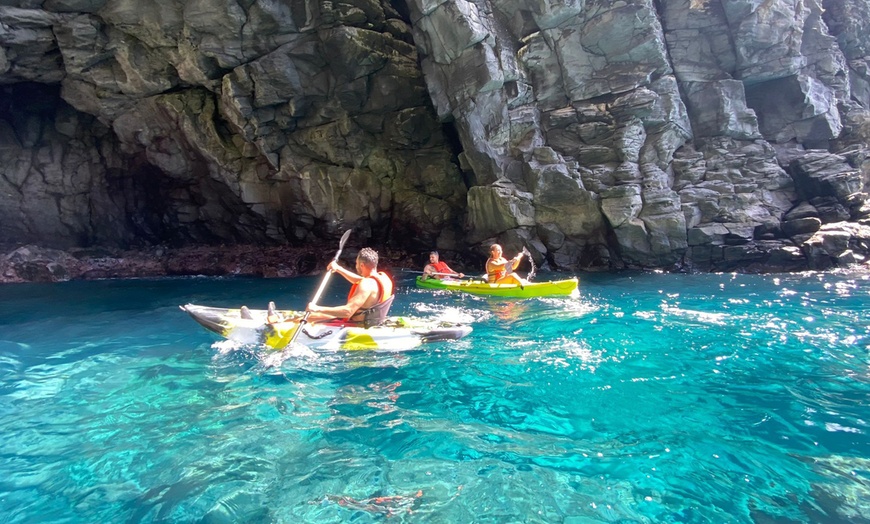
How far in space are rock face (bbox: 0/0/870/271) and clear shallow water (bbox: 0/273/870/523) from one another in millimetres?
8623

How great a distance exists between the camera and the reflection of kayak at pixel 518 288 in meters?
11.0

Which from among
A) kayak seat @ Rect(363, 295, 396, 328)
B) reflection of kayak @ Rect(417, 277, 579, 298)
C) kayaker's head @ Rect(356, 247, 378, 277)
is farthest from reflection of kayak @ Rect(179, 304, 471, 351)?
reflection of kayak @ Rect(417, 277, 579, 298)

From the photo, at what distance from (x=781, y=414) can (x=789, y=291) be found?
27.1ft

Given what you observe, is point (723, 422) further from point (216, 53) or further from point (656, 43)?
point (216, 53)

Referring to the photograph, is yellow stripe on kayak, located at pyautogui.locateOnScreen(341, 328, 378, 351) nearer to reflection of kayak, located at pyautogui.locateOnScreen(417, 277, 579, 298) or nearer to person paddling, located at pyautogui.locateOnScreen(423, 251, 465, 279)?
reflection of kayak, located at pyautogui.locateOnScreen(417, 277, 579, 298)

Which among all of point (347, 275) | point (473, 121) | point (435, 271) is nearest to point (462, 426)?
point (347, 275)

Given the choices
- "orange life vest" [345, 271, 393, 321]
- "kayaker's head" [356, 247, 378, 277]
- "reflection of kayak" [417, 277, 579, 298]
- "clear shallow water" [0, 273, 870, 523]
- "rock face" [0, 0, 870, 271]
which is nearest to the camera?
"clear shallow water" [0, 273, 870, 523]

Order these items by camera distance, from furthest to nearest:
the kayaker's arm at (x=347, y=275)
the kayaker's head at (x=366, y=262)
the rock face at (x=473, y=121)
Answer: the rock face at (x=473, y=121), the kayaker's arm at (x=347, y=275), the kayaker's head at (x=366, y=262)

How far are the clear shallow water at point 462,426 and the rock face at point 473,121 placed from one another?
28.3ft

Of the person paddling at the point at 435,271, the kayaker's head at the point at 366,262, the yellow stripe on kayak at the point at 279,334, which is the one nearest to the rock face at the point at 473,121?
the person paddling at the point at 435,271

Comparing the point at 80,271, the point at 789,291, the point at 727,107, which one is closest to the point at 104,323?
the point at 80,271

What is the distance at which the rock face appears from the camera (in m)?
14.6

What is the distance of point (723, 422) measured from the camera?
13.9 feet

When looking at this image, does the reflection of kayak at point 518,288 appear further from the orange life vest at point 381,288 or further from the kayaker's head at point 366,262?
the kayaker's head at point 366,262
